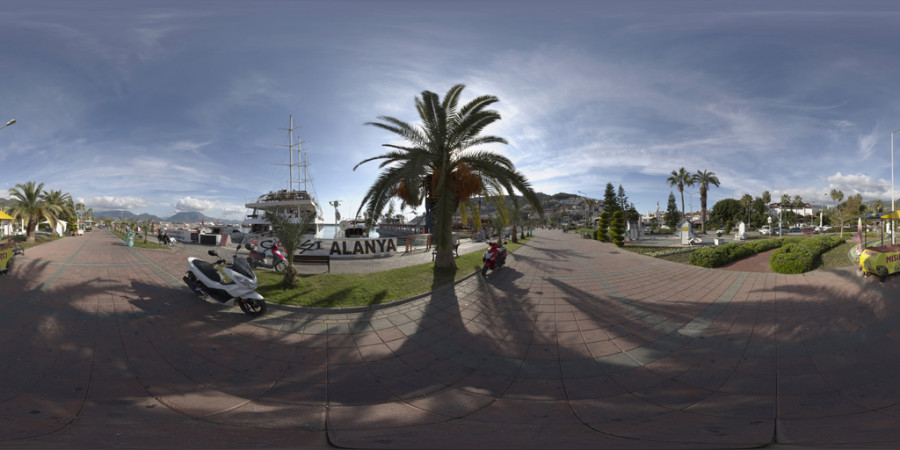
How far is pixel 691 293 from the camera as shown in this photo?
695 cm

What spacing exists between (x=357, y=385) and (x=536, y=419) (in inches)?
83.0

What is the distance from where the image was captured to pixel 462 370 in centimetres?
403

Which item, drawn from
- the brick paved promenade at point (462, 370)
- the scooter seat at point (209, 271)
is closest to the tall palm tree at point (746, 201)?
the brick paved promenade at point (462, 370)

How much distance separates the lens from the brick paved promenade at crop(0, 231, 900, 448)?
9.49 feet

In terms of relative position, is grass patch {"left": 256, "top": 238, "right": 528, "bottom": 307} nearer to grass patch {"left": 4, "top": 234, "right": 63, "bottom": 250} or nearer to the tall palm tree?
grass patch {"left": 4, "top": 234, "right": 63, "bottom": 250}

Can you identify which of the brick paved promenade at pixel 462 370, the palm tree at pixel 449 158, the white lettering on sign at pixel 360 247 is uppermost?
the palm tree at pixel 449 158

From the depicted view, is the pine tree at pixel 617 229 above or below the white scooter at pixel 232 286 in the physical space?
above

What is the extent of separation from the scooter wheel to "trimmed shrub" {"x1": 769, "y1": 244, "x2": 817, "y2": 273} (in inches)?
548

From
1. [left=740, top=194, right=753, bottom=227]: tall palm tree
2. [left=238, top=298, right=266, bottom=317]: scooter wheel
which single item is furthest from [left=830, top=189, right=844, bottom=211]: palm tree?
[left=238, top=298, right=266, bottom=317]: scooter wheel

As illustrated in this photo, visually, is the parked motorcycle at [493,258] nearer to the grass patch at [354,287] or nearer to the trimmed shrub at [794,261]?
the grass patch at [354,287]

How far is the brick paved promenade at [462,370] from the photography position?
2.89 meters

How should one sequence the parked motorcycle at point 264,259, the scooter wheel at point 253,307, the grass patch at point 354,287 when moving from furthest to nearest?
1. the parked motorcycle at point 264,259
2. the grass patch at point 354,287
3. the scooter wheel at point 253,307

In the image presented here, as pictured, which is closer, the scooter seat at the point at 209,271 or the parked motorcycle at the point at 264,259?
the scooter seat at the point at 209,271

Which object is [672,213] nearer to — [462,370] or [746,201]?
[746,201]
